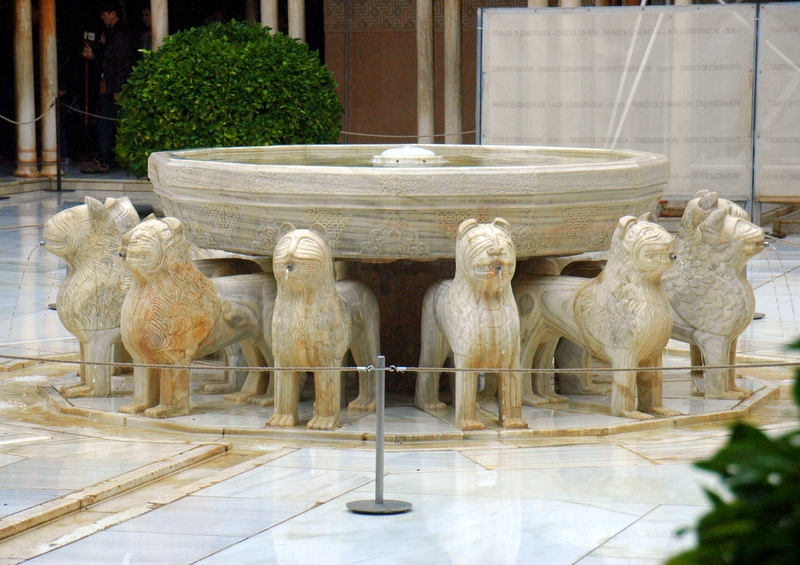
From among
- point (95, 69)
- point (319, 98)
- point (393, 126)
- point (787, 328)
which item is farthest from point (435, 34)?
point (787, 328)

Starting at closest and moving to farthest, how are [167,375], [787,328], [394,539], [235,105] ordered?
1. [394,539]
2. [167,375]
3. [787,328]
4. [235,105]

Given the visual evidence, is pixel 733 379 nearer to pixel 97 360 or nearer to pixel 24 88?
pixel 97 360

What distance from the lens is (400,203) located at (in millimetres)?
5949

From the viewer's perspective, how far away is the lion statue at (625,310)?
5770 mm

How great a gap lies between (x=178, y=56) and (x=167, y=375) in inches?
297

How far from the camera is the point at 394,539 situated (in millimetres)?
4102

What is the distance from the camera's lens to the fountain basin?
19.5 feet

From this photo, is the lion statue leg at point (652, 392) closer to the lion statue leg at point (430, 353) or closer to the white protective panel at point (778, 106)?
the lion statue leg at point (430, 353)

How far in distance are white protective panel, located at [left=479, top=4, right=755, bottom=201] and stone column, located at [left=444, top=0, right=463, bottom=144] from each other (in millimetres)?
3830

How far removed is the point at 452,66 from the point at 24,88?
5731 millimetres

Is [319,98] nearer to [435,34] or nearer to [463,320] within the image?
[435,34]

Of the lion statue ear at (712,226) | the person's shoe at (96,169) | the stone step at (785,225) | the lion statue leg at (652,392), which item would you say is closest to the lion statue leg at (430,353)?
the lion statue leg at (652,392)

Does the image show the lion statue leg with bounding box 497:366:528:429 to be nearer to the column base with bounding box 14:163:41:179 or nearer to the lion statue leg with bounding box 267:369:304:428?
the lion statue leg with bounding box 267:369:304:428

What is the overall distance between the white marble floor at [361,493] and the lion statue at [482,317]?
0.63 ft
